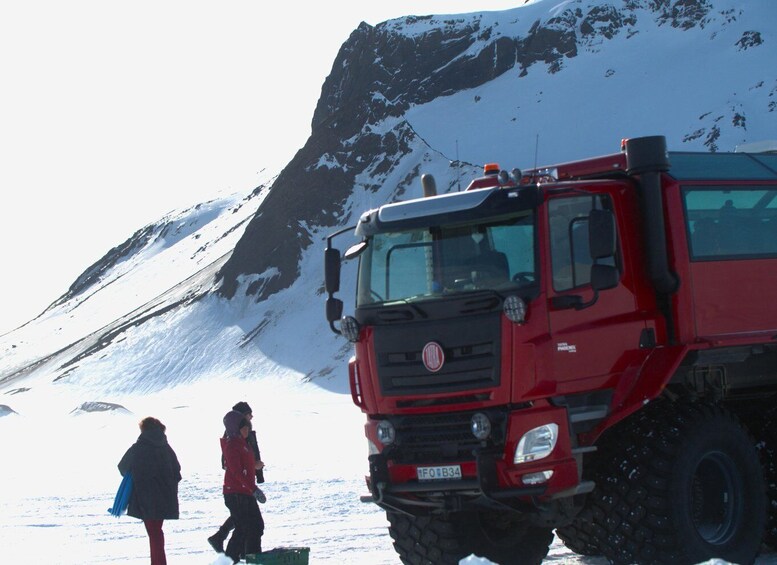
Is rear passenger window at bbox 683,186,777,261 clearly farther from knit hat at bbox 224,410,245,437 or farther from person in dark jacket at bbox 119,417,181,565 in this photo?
person in dark jacket at bbox 119,417,181,565

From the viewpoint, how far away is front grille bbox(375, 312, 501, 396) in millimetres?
8672

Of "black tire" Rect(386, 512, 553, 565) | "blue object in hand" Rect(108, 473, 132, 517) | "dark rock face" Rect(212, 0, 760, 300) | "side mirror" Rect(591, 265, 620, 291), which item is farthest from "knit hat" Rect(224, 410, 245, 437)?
"dark rock face" Rect(212, 0, 760, 300)

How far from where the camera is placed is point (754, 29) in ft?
336

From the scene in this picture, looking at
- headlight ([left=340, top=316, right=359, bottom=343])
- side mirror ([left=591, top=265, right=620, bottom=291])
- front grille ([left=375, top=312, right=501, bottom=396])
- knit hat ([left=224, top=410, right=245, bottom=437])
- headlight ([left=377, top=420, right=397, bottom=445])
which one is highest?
Result: side mirror ([left=591, top=265, right=620, bottom=291])

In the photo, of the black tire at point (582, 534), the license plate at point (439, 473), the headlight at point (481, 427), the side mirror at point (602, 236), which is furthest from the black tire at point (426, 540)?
the side mirror at point (602, 236)

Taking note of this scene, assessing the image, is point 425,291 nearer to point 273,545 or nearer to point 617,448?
point 617,448

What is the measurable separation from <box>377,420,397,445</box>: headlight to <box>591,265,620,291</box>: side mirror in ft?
6.78

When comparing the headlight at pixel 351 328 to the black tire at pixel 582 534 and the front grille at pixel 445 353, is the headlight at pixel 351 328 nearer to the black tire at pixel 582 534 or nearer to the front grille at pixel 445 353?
the front grille at pixel 445 353

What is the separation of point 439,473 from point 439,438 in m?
0.28

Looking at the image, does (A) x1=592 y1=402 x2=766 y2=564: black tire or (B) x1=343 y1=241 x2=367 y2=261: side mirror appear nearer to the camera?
(A) x1=592 y1=402 x2=766 y2=564: black tire

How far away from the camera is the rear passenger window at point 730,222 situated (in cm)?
949

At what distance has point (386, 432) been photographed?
9328 mm

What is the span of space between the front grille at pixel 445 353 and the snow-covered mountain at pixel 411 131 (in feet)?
188

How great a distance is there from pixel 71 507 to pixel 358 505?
4.85 meters
